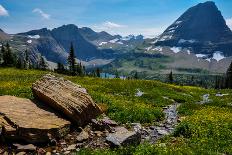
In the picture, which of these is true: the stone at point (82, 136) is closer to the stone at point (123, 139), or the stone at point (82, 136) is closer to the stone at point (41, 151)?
the stone at point (123, 139)

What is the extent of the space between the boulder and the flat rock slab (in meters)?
0.61

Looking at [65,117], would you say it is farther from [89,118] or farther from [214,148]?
[214,148]

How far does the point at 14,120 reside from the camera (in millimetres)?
18688

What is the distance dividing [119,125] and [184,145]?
585 cm

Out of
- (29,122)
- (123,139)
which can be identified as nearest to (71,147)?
(29,122)

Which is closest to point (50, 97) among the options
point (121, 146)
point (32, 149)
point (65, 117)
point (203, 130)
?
point (65, 117)

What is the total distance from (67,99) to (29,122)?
3318 mm

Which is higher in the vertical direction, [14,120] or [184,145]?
[14,120]

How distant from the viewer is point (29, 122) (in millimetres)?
18719

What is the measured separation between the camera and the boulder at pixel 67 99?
68.3 ft

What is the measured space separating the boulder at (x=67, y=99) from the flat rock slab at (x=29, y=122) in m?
0.61

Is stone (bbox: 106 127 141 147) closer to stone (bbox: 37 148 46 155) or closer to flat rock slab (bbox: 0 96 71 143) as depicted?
flat rock slab (bbox: 0 96 71 143)

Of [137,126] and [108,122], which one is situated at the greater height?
[108,122]

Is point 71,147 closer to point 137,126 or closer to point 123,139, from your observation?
point 123,139
